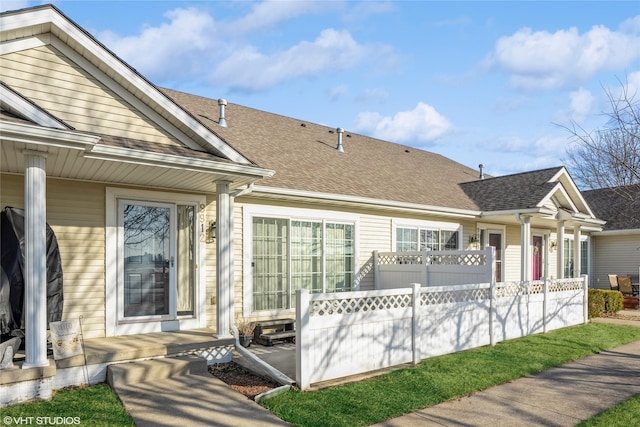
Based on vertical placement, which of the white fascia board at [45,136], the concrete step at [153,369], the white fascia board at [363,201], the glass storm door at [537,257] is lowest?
the concrete step at [153,369]

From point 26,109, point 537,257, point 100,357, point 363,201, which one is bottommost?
point 100,357

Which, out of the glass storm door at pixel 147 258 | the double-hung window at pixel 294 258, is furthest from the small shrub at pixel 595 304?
the glass storm door at pixel 147 258

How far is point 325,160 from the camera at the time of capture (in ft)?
41.1

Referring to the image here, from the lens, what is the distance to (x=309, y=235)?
1015cm

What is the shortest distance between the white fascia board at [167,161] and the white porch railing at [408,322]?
2263 mm

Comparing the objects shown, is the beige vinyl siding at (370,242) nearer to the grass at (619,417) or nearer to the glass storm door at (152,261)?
the glass storm door at (152,261)

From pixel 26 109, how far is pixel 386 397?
5.39 meters

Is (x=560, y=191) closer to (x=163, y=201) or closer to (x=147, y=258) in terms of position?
(x=163, y=201)

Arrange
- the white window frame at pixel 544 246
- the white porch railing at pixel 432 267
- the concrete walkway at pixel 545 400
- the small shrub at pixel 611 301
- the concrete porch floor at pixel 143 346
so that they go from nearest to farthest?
the concrete walkway at pixel 545 400 < the concrete porch floor at pixel 143 346 < the white porch railing at pixel 432 267 < the small shrub at pixel 611 301 < the white window frame at pixel 544 246

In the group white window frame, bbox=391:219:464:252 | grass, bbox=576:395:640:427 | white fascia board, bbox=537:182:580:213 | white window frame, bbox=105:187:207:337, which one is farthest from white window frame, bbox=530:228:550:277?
white window frame, bbox=105:187:207:337

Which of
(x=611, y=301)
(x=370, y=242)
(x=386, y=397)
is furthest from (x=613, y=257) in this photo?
(x=386, y=397)

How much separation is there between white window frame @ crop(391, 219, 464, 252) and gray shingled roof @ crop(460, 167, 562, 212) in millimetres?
1048

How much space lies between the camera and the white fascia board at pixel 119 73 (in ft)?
19.7

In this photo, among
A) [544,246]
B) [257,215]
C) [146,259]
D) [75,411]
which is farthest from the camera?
[544,246]
